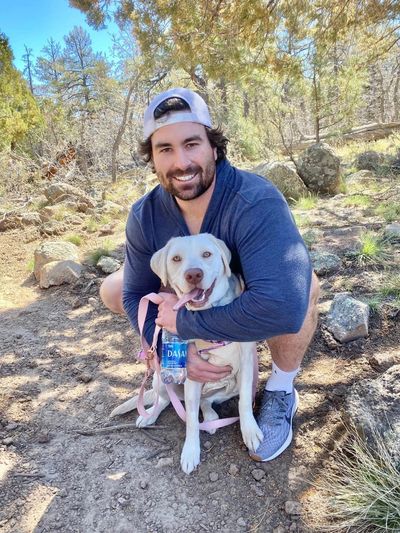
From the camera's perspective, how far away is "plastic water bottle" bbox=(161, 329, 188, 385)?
1975mm

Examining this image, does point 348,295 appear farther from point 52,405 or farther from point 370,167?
point 370,167

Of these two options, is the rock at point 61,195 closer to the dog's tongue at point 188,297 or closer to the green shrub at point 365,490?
the dog's tongue at point 188,297

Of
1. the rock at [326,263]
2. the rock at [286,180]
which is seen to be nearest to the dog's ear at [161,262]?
the rock at [326,263]

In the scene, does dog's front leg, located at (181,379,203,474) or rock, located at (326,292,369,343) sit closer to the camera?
dog's front leg, located at (181,379,203,474)

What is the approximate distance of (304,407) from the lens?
220 centimetres

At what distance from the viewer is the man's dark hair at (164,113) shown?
1969 millimetres

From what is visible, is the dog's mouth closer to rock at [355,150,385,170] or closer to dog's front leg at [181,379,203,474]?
dog's front leg at [181,379,203,474]

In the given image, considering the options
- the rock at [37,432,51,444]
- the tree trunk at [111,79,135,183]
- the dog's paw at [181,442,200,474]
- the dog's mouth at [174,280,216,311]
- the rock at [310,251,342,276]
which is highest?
the tree trunk at [111,79,135,183]

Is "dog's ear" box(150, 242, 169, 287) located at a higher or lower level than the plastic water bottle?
higher

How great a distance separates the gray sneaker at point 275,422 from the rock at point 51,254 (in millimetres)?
3307

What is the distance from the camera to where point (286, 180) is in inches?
277

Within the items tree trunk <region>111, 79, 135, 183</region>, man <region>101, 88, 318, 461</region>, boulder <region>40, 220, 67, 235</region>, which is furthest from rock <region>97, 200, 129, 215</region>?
man <region>101, 88, 318, 461</region>

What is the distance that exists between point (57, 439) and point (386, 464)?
1587 millimetres

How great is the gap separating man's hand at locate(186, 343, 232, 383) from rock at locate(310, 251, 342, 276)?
79.1 inches
